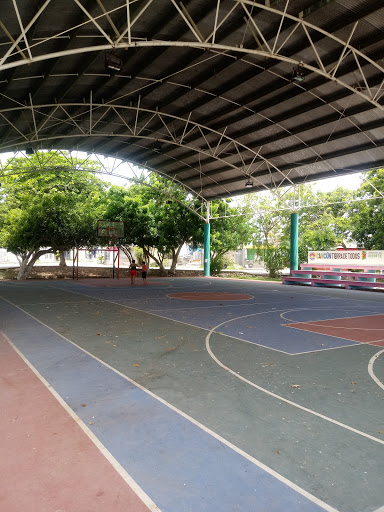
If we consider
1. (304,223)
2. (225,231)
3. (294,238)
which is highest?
(304,223)

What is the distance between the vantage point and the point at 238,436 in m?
3.49

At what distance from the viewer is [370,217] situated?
27.6m

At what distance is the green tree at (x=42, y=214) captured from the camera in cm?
2330

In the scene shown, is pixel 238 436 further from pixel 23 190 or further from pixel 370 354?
pixel 23 190

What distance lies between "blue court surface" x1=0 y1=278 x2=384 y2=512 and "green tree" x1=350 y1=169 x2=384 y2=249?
64.7 ft

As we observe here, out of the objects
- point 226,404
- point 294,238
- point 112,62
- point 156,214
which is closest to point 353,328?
point 226,404

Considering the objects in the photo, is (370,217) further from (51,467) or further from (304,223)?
(51,467)

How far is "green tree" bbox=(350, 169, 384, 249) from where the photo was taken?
86.7ft

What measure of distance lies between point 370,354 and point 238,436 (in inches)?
162

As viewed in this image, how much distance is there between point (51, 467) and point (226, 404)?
77.5 inches

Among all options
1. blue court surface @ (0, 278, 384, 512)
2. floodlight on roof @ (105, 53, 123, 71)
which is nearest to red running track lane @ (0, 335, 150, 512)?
blue court surface @ (0, 278, 384, 512)

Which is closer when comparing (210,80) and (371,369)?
(371,369)

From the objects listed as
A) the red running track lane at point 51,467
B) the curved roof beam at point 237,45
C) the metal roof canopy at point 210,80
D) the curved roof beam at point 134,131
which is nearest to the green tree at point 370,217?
the metal roof canopy at point 210,80

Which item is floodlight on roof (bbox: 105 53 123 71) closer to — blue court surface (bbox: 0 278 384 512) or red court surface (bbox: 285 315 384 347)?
blue court surface (bbox: 0 278 384 512)
